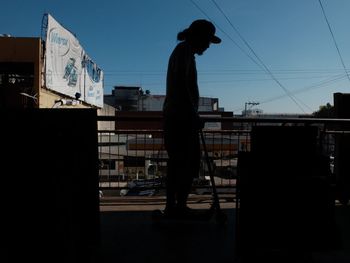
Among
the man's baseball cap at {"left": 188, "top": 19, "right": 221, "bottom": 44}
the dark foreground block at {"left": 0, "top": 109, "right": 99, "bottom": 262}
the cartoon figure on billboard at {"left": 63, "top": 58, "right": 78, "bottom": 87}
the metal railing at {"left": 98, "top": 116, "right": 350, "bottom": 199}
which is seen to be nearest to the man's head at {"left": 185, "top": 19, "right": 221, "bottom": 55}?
the man's baseball cap at {"left": 188, "top": 19, "right": 221, "bottom": 44}

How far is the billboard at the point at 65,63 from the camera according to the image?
2573 centimetres

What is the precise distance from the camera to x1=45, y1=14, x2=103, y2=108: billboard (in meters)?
25.7

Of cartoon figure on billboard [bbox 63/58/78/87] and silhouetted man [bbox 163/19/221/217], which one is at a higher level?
cartoon figure on billboard [bbox 63/58/78/87]

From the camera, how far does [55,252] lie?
3172 millimetres

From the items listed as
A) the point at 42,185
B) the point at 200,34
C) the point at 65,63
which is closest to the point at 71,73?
the point at 65,63

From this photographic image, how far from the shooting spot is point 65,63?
28.2 metres

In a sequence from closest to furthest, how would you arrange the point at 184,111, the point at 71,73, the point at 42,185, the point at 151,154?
the point at 42,185 < the point at 184,111 < the point at 151,154 < the point at 71,73

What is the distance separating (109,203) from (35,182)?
10.7 feet

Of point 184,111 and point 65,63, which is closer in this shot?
point 184,111

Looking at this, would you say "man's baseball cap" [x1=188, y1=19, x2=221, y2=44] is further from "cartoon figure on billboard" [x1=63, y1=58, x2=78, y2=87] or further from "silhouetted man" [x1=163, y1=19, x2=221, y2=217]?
"cartoon figure on billboard" [x1=63, y1=58, x2=78, y2=87]

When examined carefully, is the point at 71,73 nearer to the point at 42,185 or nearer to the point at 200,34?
the point at 200,34

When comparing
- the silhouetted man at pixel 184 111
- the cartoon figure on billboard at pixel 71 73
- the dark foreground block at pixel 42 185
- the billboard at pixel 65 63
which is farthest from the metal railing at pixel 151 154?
the cartoon figure on billboard at pixel 71 73

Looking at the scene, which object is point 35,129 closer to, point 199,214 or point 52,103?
point 199,214

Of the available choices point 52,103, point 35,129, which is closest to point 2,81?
point 52,103
